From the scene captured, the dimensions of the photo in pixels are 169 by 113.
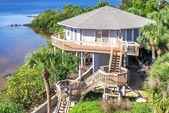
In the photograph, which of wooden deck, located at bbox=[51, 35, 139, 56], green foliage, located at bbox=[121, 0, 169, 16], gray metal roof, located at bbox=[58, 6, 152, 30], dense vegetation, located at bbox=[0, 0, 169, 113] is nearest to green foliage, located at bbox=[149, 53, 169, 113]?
dense vegetation, located at bbox=[0, 0, 169, 113]

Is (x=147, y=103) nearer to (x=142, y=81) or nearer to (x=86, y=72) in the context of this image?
(x=142, y=81)

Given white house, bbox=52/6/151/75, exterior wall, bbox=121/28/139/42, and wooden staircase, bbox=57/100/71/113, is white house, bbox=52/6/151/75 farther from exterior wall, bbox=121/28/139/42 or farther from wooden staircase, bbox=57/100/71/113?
wooden staircase, bbox=57/100/71/113

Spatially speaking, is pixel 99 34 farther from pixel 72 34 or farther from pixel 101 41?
pixel 72 34

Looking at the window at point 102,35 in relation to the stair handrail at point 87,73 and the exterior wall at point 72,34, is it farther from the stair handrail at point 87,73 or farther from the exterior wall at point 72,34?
the stair handrail at point 87,73

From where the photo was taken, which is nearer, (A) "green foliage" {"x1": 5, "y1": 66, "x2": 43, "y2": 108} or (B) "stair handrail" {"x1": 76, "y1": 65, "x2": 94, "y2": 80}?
(A) "green foliage" {"x1": 5, "y1": 66, "x2": 43, "y2": 108}

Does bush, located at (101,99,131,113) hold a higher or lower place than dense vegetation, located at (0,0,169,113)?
lower
